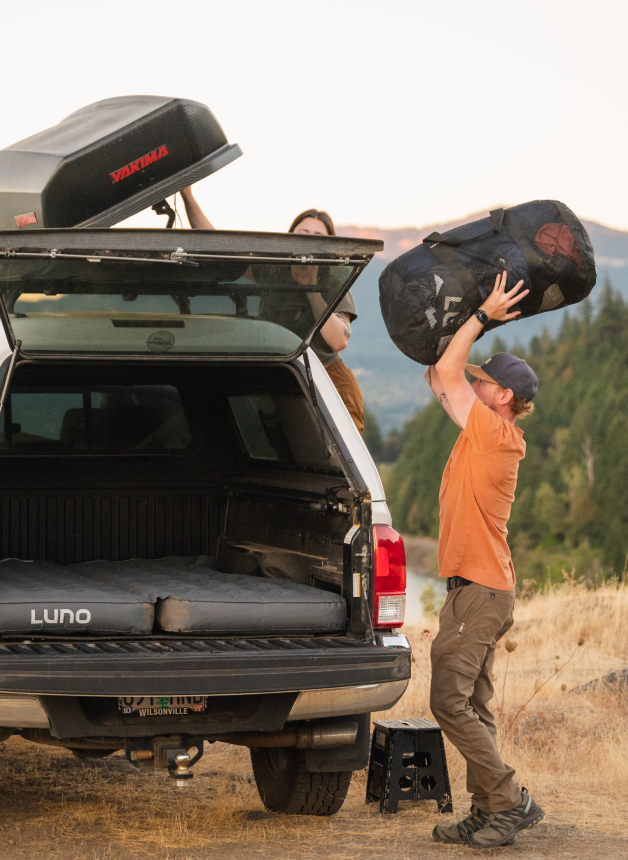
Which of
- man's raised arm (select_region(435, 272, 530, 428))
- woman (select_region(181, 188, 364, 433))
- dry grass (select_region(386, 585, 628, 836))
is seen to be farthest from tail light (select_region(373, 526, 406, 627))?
woman (select_region(181, 188, 364, 433))

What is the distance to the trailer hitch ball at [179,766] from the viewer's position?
13.9ft

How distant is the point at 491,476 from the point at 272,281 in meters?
1.23

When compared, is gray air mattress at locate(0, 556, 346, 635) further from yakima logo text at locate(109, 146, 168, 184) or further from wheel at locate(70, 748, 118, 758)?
yakima logo text at locate(109, 146, 168, 184)

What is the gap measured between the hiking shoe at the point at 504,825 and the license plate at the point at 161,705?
1326 mm

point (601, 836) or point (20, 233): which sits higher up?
point (20, 233)

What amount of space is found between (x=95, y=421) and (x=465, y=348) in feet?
8.40

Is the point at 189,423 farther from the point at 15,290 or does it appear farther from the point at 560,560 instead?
the point at 560,560

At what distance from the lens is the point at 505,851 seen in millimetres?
→ 4707

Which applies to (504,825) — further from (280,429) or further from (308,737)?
(280,429)

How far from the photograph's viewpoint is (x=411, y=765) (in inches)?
210

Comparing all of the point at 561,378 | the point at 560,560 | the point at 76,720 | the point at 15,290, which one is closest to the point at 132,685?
the point at 76,720

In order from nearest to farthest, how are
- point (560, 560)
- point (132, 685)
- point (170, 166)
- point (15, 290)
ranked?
point (132, 685) < point (15, 290) < point (170, 166) < point (560, 560)

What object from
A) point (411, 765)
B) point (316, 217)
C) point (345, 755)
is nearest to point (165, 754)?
point (345, 755)

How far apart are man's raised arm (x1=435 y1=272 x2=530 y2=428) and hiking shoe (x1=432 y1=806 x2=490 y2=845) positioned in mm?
1654
